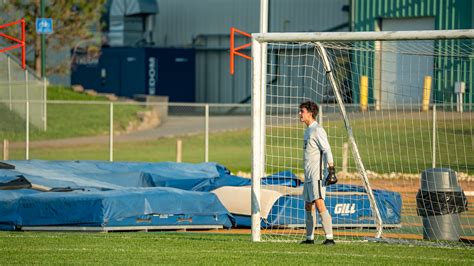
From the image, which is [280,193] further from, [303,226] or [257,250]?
[257,250]

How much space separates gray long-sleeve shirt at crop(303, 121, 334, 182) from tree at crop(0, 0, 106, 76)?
100 ft

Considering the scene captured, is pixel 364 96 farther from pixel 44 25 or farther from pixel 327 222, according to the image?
pixel 327 222

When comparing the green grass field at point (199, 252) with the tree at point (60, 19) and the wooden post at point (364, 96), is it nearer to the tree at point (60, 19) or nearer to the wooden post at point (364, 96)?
the wooden post at point (364, 96)

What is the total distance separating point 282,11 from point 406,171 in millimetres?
22098

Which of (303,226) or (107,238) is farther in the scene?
(303,226)

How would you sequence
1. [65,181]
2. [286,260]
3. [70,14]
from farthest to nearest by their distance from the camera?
[70,14]
[65,181]
[286,260]

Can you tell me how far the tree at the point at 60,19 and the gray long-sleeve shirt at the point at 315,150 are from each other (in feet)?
100

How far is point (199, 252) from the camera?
1303 centimetres

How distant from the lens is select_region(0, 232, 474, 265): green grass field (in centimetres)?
1231

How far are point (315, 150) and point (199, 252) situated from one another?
6.68 ft

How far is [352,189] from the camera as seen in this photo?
18.3 metres

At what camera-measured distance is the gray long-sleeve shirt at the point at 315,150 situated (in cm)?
1370

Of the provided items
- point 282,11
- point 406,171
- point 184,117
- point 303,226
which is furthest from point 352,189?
point 282,11

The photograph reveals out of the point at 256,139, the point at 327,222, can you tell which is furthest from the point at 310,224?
the point at 256,139
